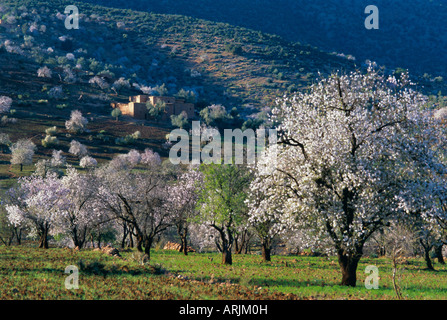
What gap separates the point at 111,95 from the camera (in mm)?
130375

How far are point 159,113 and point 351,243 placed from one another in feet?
337

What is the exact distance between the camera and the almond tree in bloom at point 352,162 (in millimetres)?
20297

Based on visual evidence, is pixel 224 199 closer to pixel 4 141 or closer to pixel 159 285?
pixel 159 285

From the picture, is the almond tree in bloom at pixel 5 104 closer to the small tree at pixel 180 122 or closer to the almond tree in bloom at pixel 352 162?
the small tree at pixel 180 122

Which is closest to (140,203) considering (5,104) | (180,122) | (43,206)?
(43,206)

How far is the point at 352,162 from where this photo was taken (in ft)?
67.3

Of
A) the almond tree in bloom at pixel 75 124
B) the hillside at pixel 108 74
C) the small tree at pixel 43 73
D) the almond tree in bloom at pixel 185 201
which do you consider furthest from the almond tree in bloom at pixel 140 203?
the small tree at pixel 43 73

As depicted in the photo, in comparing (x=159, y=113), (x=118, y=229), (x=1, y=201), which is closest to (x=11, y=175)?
(x=1, y=201)

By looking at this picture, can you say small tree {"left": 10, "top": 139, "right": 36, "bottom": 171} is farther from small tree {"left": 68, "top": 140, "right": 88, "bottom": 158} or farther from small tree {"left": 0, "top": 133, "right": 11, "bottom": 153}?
small tree {"left": 68, "top": 140, "right": 88, "bottom": 158}

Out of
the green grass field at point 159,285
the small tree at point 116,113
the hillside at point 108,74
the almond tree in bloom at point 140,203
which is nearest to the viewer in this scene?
the green grass field at point 159,285

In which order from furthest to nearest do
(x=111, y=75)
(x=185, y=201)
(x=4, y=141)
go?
(x=111, y=75) < (x=4, y=141) < (x=185, y=201)

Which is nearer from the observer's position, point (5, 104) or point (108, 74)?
point (5, 104)

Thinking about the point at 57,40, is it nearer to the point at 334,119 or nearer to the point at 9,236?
the point at 9,236

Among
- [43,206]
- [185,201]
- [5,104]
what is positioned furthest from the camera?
[5,104]
